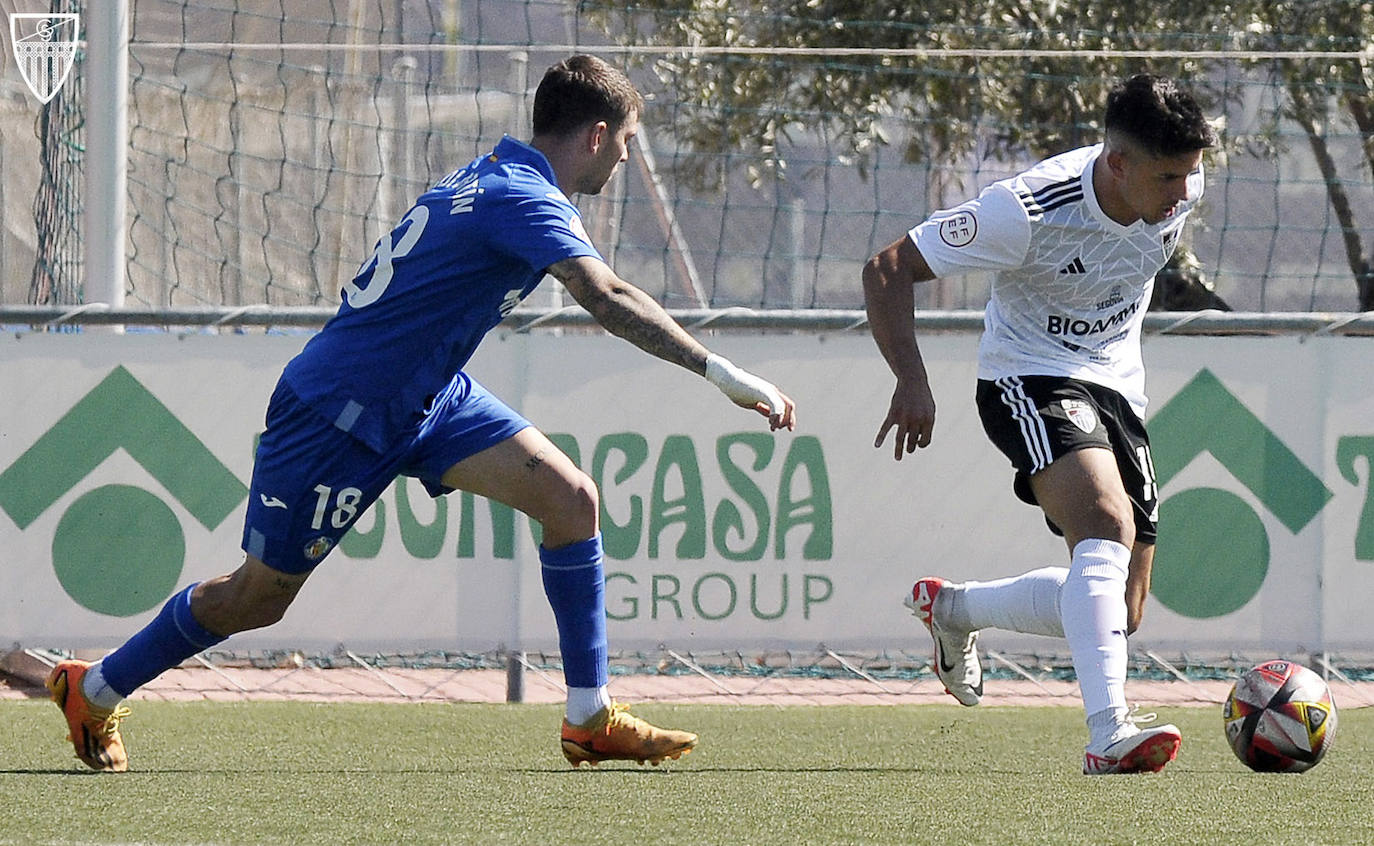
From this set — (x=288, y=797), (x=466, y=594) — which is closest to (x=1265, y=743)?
(x=288, y=797)

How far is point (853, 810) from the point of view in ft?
12.0

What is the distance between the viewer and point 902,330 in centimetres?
451

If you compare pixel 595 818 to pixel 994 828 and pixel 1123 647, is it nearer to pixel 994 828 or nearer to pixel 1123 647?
pixel 994 828

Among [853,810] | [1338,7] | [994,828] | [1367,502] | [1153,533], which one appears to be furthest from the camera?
[1338,7]

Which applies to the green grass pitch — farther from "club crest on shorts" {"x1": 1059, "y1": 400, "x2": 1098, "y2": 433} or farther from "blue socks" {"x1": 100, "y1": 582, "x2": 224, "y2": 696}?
"club crest on shorts" {"x1": 1059, "y1": 400, "x2": 1098, "y2": 433}

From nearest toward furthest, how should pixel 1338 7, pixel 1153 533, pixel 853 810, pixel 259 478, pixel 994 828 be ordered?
1. pixel 994 828
2. pixel 853 810
3. pixel 259 478
4. pixel 1153 533
5. pixel 1338 7

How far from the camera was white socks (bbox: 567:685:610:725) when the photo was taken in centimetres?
449

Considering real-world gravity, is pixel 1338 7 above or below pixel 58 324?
above

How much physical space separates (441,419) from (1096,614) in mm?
1687

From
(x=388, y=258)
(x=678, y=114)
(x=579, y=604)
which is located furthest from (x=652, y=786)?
(x=678, y=114)

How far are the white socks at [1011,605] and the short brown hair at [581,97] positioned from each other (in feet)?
5.74

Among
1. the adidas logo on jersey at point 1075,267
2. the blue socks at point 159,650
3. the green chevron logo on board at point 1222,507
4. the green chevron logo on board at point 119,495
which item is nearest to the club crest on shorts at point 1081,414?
the adidas logo on jersey at point 1075,267

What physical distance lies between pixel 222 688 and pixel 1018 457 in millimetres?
3614

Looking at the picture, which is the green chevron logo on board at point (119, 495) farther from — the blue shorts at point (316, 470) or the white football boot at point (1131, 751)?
the white football boot at point (1131, 751)
